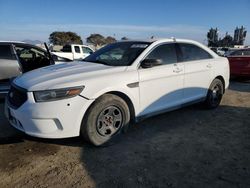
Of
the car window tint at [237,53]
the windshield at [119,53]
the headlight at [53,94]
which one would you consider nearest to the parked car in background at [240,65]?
the car window tint at [237,53]

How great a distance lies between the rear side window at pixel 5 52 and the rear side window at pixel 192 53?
12.5 ft

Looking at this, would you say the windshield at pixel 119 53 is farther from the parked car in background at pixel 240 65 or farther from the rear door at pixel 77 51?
the rear door at pixel 77 51

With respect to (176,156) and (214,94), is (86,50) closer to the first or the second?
(214,94)

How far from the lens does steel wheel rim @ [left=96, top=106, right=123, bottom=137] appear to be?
3988mm

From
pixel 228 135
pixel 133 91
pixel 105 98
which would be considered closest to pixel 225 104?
pixel 228 135

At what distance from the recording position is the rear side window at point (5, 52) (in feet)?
20.2

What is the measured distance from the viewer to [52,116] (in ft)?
11.7

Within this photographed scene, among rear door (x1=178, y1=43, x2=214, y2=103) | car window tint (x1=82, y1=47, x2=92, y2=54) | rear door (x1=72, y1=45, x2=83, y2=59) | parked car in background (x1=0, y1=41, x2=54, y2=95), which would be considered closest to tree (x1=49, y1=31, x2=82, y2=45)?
car window tint (x1=82, y1=47, x2=92, y2=54)

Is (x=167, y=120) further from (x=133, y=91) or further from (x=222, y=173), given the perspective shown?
(x=222, y=173)

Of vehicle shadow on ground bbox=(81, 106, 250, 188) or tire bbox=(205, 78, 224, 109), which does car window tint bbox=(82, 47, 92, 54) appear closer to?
tire bbox=(205, 78, 224, 109)

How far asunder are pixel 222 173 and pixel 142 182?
3.32 feet

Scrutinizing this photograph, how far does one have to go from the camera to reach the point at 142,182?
3.12 metres

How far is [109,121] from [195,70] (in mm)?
2254

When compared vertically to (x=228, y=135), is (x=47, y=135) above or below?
above
